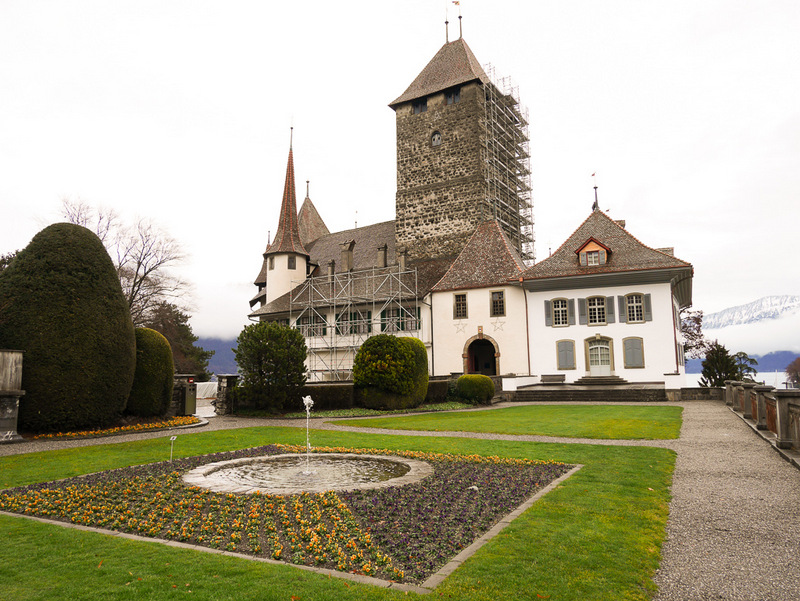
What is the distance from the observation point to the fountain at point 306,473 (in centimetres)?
789

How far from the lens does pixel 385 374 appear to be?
72.6 feet

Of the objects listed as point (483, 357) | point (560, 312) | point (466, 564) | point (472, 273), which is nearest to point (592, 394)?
point (560, 312)

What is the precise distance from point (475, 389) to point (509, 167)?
2359 cm

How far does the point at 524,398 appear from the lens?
27969mm

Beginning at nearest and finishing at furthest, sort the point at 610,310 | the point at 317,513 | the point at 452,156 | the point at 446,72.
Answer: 1. the point at 317,513
2. the point at 610,310
3. the point at 452,156
4. the point at 446,72

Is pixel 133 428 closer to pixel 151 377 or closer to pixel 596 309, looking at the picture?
pixel 151 377

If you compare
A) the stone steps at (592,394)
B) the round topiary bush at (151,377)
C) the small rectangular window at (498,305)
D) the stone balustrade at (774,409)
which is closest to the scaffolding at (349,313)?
the small rectangular window at (498,305)

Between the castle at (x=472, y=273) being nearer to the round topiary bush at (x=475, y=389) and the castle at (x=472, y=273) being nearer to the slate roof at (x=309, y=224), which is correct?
the slate roof at (x=309, y=224)

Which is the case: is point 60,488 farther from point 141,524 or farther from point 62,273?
point 62,273

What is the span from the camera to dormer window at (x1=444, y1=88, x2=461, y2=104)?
131 ft

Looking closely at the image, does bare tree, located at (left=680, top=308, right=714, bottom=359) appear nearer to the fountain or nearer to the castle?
the castle

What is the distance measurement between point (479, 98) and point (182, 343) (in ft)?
111

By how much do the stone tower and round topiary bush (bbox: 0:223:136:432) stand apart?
1030 inches

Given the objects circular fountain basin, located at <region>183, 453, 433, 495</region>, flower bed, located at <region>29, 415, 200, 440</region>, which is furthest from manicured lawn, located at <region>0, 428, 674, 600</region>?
flower bed, located at <region>29, 415, 200, 440</region>
